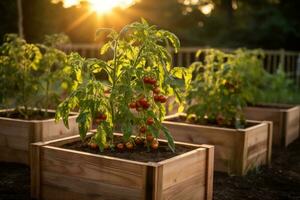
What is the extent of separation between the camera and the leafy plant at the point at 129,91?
352 cm

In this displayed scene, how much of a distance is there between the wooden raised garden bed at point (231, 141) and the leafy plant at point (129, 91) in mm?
1266

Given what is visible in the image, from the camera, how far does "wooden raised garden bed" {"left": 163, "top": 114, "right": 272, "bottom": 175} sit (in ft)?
15.6

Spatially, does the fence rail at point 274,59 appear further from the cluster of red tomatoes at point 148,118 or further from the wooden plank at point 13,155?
the cluster of red tomatoes at point 148,118

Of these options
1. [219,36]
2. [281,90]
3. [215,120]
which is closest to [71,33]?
[219,36]

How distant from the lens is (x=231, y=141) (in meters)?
4.81

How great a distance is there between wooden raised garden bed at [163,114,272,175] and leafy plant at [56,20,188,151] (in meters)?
1.27

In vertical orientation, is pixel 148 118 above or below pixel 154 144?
above

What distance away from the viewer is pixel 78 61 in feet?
11.7

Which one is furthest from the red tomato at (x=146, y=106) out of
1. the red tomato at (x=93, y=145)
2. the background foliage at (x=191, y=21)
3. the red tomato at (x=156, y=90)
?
the background foliage at (x=191, y=21)

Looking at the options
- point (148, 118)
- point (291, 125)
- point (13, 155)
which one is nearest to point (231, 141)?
point (148, 118)

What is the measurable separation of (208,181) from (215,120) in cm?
180

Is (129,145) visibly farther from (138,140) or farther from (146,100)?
(146,100)

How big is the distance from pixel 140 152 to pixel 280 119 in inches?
128

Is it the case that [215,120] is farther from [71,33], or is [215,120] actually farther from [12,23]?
[71,33]
